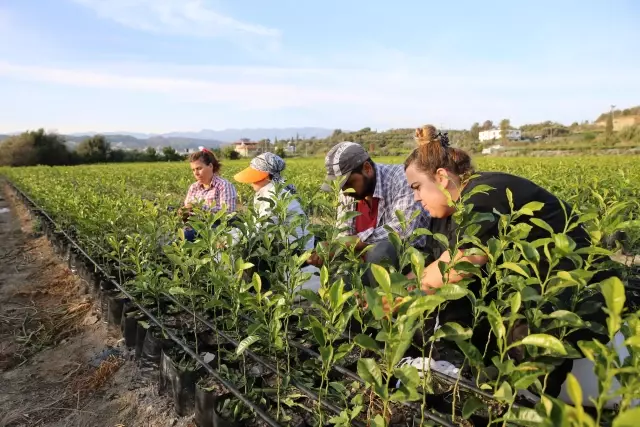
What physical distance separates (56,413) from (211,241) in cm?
152

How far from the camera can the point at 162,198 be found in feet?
13.7

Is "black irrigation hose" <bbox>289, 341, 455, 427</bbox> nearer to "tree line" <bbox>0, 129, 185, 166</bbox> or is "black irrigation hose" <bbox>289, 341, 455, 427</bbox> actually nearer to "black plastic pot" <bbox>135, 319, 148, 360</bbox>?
"black plastic pot" <bbox>135, 319, 148, 360</bbox>

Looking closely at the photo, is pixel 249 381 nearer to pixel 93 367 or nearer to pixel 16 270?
pixel 93 367

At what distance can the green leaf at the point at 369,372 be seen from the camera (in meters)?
1.20

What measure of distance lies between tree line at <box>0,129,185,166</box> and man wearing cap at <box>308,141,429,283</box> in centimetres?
4383

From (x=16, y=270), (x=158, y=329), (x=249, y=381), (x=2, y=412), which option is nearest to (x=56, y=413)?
(x=2, y=412)

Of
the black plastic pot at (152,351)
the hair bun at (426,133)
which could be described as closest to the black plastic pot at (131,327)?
the black plastic pot at (152,351)

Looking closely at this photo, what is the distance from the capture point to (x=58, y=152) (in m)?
41.5

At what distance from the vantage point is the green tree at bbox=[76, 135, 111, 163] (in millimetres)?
43031

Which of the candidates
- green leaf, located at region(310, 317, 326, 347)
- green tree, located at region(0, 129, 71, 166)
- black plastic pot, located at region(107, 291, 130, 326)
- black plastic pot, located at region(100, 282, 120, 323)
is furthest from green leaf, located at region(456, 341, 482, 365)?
green tree, located at region(0, 129, 71, 166)

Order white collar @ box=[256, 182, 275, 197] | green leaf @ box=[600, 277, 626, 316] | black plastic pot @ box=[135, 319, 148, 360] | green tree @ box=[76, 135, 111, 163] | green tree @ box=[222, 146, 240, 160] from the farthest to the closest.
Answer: green tree @ box=[222, 146, 240, 160], green tree @ box=[76, 135, 111, 163], white collar @ box=[256, 182, 275, 197], black plastic pot @ box=[135, 319, 148, 360], green leaf @ box=[600, 277, 626, 316]

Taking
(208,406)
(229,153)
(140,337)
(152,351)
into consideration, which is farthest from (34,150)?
(208,406)

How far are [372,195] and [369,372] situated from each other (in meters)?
2.19

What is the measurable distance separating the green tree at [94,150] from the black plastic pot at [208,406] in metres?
46.3
